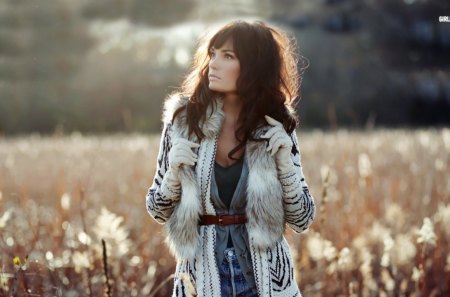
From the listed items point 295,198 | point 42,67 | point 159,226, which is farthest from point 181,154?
point 42,67

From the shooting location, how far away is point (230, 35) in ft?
9.07

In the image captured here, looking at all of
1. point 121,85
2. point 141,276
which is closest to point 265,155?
point 141,276

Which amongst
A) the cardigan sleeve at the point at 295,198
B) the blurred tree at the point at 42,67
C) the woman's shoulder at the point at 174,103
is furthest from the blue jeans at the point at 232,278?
the blurred tree at the point at 42,67

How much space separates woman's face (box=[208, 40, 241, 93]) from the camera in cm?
274

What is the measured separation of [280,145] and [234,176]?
0.68ft

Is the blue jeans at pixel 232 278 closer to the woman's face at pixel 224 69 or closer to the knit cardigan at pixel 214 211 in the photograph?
the knit cardigan at pixel 214 211

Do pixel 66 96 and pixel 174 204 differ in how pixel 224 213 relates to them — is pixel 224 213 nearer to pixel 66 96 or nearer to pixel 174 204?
pixel 174 204

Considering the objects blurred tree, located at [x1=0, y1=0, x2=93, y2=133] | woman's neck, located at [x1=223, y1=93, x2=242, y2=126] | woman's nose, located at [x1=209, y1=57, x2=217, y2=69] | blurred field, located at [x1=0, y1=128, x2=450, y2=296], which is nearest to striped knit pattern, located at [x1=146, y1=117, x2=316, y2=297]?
woman's neck, located at [x1=223, y1=93, x2=242, y2=126]

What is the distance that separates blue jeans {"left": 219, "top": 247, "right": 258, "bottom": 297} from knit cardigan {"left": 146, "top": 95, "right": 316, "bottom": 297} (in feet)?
0.13

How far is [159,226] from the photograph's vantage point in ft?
18.6

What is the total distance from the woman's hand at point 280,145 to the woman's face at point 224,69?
0.55ft

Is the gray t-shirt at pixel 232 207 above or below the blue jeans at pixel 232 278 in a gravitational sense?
above

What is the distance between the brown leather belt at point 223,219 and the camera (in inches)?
108

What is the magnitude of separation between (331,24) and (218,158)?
146 ft
